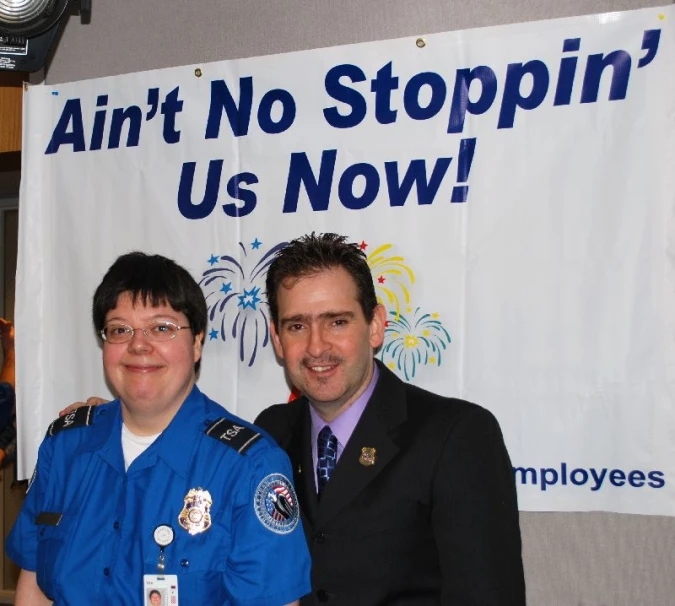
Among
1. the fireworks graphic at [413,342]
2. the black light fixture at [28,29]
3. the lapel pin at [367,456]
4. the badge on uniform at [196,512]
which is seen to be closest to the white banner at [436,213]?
the fireworks graphic at [413,342]

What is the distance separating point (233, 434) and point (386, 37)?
128 centimetres

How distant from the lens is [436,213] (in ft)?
6.76

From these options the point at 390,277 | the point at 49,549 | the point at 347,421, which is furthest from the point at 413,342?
the point at 49,549

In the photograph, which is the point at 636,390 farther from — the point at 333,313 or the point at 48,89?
the point at 48,89

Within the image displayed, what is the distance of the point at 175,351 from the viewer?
1.52 meters

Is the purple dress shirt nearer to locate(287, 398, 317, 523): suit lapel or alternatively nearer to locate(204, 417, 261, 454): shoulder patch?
locate(287, 398, 317, 523): suit lapel

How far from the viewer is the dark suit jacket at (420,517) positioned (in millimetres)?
1468

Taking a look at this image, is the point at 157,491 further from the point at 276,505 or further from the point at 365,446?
the point at 365,446

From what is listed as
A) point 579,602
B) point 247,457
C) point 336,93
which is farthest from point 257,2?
point 579,602

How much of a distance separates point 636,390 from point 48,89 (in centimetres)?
207

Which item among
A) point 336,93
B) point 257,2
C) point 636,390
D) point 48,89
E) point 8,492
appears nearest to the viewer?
point 636,390

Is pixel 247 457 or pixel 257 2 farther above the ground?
pixel 257 2

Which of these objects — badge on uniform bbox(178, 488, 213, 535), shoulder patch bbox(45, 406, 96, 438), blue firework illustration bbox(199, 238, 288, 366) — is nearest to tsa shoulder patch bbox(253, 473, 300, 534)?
Result: badge on uniform bbox(178, 488, 213, 535)

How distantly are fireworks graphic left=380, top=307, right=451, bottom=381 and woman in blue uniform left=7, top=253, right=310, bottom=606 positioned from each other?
660 mm
